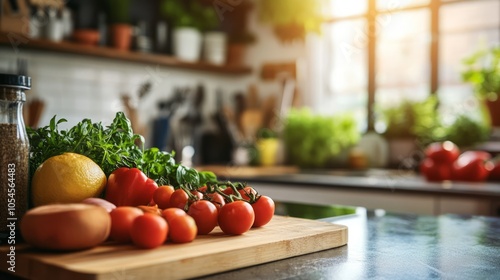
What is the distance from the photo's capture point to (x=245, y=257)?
90 centimetres

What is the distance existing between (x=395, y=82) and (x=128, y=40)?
5.27ft

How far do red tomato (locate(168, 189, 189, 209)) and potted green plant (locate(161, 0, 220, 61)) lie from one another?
285 cm

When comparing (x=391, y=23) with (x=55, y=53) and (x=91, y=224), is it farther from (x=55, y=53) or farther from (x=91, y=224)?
(x=91, y=224)

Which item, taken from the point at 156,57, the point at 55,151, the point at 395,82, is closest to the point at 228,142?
the point at 156,57

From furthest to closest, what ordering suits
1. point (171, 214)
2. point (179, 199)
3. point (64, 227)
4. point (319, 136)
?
point (319, 136) → point (179, 199) → point (171, 214) → point (64, 227)

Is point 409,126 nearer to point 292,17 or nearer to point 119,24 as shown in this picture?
point 292,17

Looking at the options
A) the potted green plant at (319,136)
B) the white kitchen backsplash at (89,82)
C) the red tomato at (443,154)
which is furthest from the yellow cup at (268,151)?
the red tomato at (443,154)

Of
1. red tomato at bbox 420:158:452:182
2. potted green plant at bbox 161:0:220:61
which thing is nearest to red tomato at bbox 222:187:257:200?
red tomato at bbox 420:158:452:182

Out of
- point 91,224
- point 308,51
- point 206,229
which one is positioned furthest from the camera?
point 308,51

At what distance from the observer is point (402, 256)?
1001 millimetres

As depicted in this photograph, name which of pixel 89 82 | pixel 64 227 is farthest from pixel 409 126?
pixel 64 227

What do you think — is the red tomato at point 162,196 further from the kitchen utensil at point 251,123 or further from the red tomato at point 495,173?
the kitchen utensil at point 251,123

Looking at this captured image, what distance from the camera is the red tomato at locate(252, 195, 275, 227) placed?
41.6 inches

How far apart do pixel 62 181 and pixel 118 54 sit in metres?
2.58
